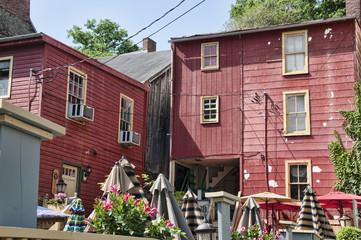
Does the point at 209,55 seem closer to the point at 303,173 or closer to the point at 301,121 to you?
the point at 301,121

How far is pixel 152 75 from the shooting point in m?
25.5

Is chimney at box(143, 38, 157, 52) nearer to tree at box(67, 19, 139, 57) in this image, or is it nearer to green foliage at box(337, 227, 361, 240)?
tree at box(67, 19, 139, 57)

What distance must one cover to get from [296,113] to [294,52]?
2507 millimetres

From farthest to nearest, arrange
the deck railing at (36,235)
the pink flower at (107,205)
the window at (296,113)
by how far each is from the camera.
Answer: the window at (296,113) → the pink flower at (107,205) → the deck railing at (36,235)

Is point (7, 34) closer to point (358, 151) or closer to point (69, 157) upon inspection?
point (69, 157)

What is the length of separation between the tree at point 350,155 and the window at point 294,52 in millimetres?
2360

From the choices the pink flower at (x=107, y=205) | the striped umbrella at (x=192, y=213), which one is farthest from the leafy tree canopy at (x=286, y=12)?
the pink flower at (x=107, y=205)

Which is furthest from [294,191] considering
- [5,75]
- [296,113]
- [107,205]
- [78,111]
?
[107,205]

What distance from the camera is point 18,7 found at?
29719 millimetres

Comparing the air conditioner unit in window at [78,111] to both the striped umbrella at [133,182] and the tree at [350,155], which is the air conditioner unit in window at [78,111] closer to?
the tree at [350,155]

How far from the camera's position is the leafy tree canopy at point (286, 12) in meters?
41.1

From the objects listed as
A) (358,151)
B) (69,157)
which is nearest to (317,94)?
(358,151)

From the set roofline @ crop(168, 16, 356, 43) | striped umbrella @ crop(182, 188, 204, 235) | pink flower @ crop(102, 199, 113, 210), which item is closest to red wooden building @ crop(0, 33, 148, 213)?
roofline @ crop(168, 16, 356, 43)

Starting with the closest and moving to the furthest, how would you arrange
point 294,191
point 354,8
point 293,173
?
1. point 294,191
2. point 293,173
3. point 354,8
